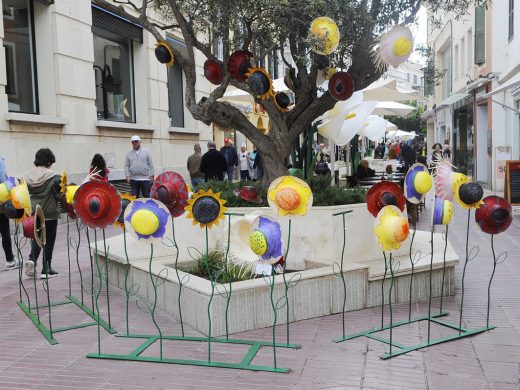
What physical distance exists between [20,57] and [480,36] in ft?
49.9

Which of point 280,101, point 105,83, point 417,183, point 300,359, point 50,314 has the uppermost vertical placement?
point 105,83

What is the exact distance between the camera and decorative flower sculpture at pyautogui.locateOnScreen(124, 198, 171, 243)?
4457 mm

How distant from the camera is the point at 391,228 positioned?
14.6 feet

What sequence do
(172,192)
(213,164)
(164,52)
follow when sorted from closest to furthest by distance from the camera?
(172,192) → (164,52) → (213,164)

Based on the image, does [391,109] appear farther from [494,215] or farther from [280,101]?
[494,215]

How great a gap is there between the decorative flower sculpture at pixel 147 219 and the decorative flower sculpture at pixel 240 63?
2.85m

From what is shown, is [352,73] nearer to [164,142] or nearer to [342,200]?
[342,200]

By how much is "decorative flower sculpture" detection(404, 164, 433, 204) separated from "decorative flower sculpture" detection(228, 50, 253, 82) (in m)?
2.79

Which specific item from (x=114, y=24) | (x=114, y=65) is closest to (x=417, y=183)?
(x=114, y=24)

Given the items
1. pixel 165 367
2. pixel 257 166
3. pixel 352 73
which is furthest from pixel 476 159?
pixel 165 367

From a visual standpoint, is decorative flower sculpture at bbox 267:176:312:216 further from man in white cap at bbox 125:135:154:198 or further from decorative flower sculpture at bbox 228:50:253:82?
man in white cap at bbox 125:135:154:198

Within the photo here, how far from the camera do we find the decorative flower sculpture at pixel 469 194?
15.2ft

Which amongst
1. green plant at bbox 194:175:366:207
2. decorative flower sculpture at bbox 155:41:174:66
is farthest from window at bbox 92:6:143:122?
green plant at bbox 194:175:366:207

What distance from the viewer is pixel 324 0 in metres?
6.41
